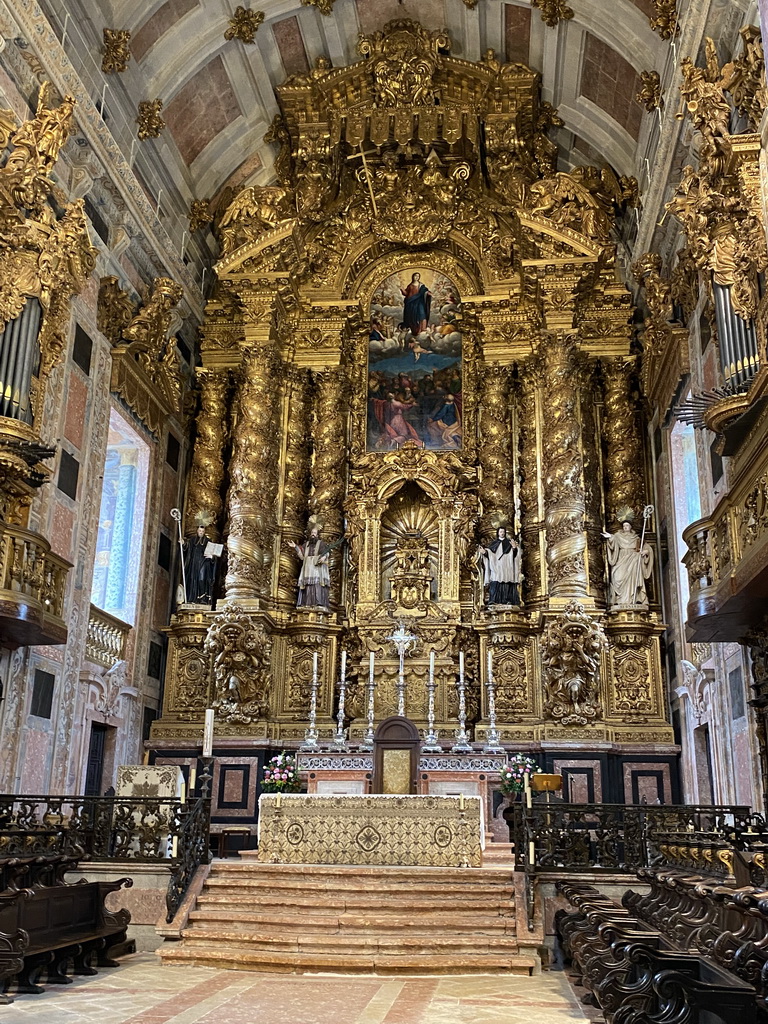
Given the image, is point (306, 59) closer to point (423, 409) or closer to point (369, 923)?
point (423, 409)

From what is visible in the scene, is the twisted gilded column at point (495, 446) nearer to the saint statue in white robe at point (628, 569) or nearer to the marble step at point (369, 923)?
the saint statue in white robe at point (628, 569)

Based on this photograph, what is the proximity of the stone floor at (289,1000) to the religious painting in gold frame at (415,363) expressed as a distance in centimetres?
1270

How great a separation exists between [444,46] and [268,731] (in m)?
13.9

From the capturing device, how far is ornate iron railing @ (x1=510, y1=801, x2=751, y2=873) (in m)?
11.4

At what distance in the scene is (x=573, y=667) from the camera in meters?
17.5

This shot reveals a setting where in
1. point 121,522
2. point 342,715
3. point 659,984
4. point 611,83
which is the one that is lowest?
point 659,984

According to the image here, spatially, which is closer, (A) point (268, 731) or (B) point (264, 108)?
(A) point (268, 731)

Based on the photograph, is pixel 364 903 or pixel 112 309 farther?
pixel 112 309

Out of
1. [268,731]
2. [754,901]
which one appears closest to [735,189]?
[754,901]

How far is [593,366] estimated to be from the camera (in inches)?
801

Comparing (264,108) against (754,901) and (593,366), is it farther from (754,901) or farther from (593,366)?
(754,901)

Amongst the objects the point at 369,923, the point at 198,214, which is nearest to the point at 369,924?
the point at 369,923

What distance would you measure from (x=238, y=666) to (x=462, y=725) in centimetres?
406

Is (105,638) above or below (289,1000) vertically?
above
